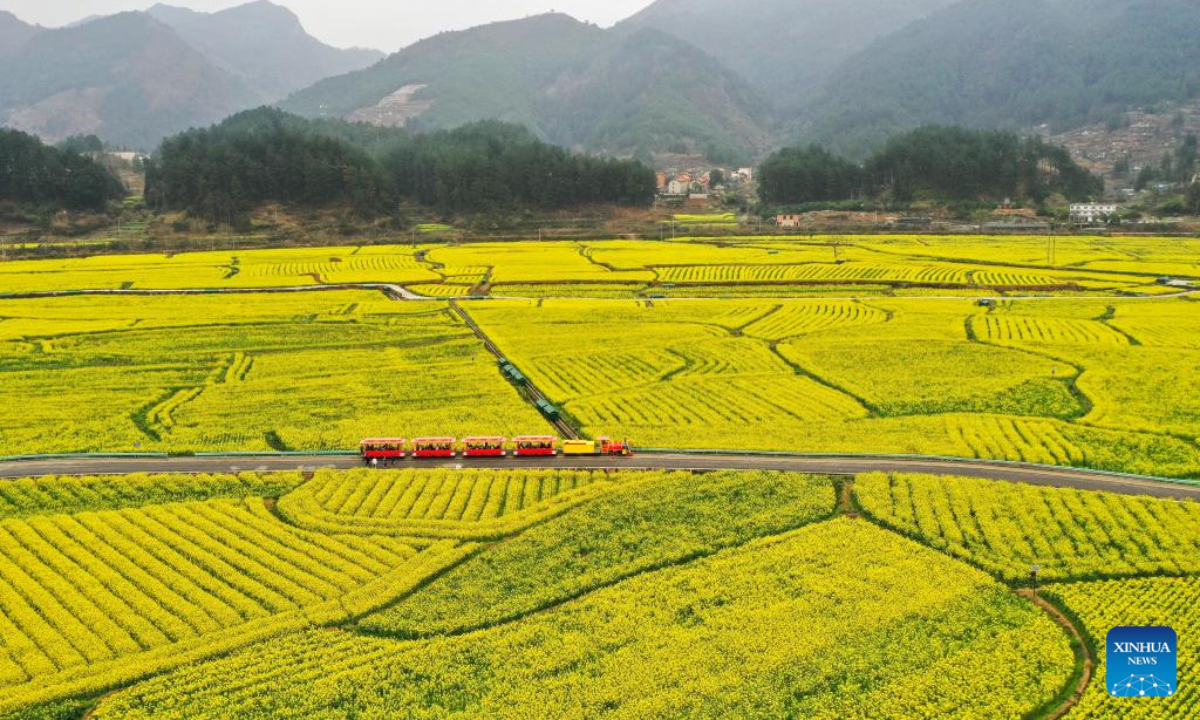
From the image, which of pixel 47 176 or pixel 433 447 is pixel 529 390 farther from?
pixel 47 176

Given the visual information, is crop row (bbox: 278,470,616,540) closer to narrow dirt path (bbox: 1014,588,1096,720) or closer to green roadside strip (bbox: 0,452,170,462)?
green roadside strip (bbox: 0,452,170,462)

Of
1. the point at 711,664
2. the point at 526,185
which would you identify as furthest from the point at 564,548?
the point at 526,185

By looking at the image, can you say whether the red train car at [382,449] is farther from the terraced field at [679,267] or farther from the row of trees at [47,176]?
the row of trees at [47,176]

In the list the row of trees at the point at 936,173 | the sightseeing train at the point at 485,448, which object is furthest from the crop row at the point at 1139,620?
the row of trees at the point at 936,173

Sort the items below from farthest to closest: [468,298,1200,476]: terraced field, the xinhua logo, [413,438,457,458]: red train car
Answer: [468,298,1200,476]: terraced field
[413,438,457,458]: red train car
the xinhua logo

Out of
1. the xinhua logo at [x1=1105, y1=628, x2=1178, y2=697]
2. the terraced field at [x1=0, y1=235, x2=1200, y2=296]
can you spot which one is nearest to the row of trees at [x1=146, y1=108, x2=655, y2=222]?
the terraced field at [x1=0, y1=235, x2=1200, y2=296]

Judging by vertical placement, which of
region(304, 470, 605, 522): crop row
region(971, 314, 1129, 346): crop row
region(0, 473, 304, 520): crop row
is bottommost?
region(304, 470, 605, 522): crop row

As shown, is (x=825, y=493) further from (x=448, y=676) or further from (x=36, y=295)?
(x=36, y=295)
